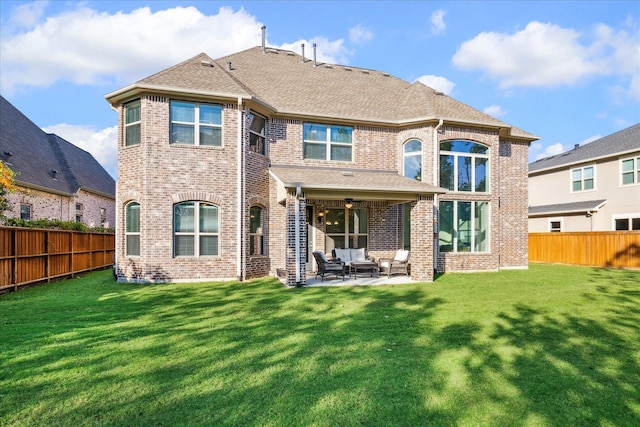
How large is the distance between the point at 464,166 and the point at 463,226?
94.7 inches

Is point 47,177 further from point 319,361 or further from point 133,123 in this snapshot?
point 319,361

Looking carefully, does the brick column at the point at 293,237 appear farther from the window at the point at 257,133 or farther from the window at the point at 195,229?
the window at the point at 257,133

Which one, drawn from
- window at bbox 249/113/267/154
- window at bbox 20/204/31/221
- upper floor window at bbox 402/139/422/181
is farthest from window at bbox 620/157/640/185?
window at bbox 20/204/31/221

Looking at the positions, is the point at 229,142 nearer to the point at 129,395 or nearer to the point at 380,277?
the point at 380,277

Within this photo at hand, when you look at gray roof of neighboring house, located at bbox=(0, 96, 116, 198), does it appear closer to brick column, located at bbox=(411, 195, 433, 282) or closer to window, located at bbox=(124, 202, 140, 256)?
window, located at bbox=(124, 202, 140, 256)

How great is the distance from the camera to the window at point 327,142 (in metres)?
13.6

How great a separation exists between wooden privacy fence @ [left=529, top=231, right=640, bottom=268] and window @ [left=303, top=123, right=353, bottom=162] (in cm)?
1286

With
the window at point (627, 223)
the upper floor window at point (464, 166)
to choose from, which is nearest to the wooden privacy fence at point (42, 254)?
the upper floor window at point (464, 166)

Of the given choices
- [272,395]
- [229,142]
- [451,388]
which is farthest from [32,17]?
[451,388]

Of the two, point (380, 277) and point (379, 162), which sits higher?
point (379, 162)

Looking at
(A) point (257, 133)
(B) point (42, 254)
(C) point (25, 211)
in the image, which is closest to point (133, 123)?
(A) point (257, 133)

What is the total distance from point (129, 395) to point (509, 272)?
1384 centimetres

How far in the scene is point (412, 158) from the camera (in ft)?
46.5

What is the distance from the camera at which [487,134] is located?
14.2 m
